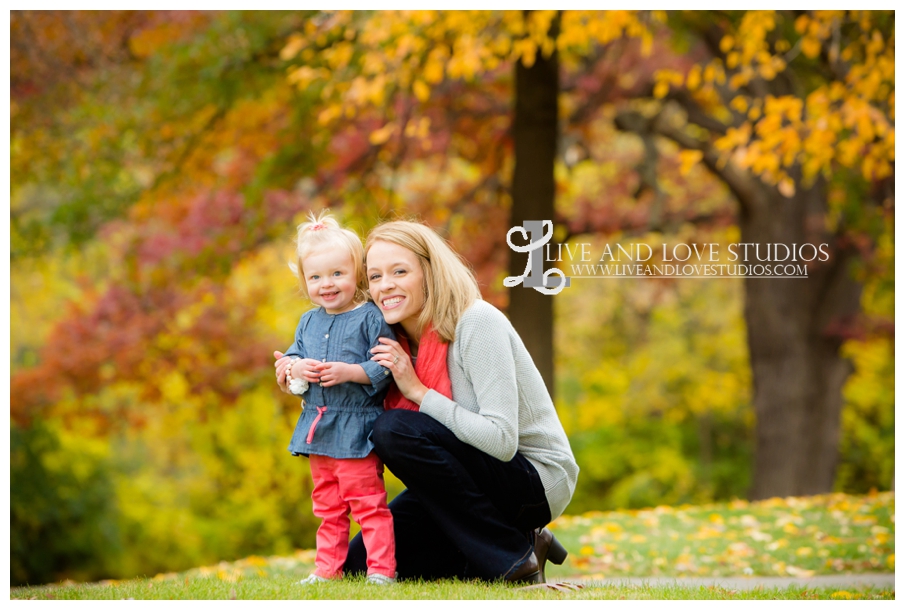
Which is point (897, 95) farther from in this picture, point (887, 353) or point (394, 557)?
point (887, 353)

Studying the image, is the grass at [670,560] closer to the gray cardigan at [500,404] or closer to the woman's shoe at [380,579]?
the woman's shoe at [380,579]

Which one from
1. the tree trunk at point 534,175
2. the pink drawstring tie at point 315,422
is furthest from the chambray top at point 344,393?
the tree trunk at point 534,175

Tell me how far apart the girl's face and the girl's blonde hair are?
27 mm

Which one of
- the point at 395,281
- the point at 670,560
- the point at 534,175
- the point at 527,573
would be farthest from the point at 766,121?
the point at 527,573

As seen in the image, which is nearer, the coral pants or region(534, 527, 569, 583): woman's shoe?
the coral pants

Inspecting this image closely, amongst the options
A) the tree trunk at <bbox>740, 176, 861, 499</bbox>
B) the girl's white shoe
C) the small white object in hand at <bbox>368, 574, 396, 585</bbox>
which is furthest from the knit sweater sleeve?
the tree trunk at <bbox>740, 176, 861, 499</bbox>

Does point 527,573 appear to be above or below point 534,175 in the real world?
below

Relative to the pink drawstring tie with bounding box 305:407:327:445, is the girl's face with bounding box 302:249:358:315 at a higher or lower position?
higher

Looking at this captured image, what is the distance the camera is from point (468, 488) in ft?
10.7

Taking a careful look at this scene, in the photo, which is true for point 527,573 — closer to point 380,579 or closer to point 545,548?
point 545,548

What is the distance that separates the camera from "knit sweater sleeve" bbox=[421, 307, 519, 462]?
321 cm

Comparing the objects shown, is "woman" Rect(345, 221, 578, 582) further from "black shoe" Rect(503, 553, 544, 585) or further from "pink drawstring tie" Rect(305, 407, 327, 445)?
"pink drawstring tie" Rect(305, 407, 327, 445)

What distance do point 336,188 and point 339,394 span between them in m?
5.48

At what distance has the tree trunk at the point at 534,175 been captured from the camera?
6.85m
